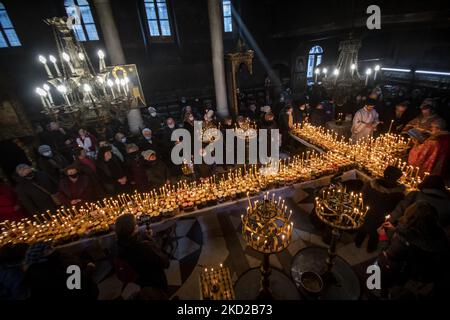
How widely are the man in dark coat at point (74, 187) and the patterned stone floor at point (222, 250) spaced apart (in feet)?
6.73

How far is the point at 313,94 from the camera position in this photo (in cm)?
1275

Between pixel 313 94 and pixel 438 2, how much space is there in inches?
265

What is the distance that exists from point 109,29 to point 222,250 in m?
9.88

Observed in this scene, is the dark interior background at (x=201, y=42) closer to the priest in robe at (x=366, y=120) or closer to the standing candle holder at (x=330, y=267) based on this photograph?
the priest in robe at (x=366, y=120)

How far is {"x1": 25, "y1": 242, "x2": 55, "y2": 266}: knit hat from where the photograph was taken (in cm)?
249

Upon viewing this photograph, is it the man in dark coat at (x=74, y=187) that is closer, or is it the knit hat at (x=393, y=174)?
the knit hat at (x=393, y=174)

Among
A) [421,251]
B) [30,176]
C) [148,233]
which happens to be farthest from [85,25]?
[421,251]

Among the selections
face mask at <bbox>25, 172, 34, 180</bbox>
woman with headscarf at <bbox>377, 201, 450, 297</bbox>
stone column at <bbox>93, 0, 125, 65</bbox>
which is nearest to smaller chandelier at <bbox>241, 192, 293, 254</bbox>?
woman with headscarf at <bbox>377, 201, 450, 297</bbox>

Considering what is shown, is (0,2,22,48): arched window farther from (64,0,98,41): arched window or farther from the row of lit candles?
the row of lit candles

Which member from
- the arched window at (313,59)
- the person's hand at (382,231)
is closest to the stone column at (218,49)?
the person's hand at (382,231)

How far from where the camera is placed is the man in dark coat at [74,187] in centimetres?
506

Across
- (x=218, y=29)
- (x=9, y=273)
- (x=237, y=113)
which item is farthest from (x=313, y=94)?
(x=9, y=273)

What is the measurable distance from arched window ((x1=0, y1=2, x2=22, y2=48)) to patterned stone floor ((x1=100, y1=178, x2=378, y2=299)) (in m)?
14.4
